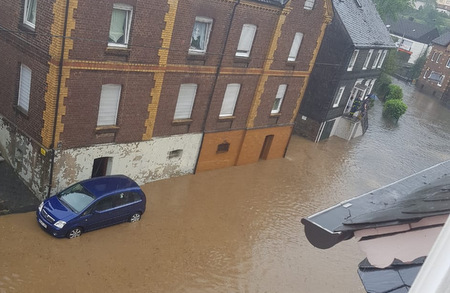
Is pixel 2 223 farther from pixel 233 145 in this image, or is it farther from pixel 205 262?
pixel 233 145

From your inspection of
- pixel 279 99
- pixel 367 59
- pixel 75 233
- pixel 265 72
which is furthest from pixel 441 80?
pixel 75 233

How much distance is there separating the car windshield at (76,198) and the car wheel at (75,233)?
66 centimetres

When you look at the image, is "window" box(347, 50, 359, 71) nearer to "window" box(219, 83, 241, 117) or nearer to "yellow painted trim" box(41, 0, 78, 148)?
"window" box(219, 83, 241, 117)

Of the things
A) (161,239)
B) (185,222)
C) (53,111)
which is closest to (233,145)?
(185,222)

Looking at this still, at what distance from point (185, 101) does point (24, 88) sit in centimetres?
706

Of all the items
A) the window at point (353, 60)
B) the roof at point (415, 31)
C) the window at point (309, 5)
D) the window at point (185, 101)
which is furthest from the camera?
the roof at point (415, 31)

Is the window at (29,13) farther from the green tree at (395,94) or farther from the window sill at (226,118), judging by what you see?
the green tree at (395,94)

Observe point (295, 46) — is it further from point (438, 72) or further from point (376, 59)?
point (438, 72)

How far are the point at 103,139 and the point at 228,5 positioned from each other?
27.4ft

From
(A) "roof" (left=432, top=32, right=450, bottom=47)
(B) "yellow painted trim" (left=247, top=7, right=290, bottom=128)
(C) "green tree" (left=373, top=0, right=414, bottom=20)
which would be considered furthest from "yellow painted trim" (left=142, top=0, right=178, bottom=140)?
(A) "roof" (left=432, top=32, right=450, bottom=47)

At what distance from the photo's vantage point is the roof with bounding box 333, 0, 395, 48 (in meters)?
30.7

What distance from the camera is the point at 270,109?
2486 centimetres

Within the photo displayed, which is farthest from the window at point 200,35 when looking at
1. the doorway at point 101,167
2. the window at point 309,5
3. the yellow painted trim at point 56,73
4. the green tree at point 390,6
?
the green tree at point 390,6

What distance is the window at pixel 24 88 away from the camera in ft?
53.9
